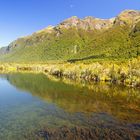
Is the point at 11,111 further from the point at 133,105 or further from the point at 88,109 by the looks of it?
the point at 133,105

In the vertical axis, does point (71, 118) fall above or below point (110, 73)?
below

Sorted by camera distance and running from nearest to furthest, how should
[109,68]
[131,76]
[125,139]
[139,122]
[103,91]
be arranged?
[125,139]
[139,122]
[103,91]
[131,76]
[109,68]

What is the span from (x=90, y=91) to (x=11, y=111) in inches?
1880

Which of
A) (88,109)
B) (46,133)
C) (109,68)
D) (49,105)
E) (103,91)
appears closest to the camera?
(46,133)

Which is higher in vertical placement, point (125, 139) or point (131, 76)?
point (131, 76)

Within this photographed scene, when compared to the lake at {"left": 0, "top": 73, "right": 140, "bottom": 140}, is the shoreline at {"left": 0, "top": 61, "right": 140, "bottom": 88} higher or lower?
higher

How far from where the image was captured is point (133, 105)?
8050cm

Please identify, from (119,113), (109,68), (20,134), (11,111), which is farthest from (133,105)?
(109,68)

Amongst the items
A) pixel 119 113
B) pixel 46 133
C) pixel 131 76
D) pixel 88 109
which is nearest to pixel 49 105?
pixel 88 109

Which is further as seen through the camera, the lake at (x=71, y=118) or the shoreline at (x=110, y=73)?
the shoreline at (x=110, y=73)

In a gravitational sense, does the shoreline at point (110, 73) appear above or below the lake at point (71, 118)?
above

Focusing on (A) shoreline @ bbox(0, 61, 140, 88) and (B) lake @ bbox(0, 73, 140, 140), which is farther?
(A) shoreline @ bbox(0, 61, 140, 88)

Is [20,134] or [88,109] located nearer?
[20,134]

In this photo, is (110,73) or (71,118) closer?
(71,118)
